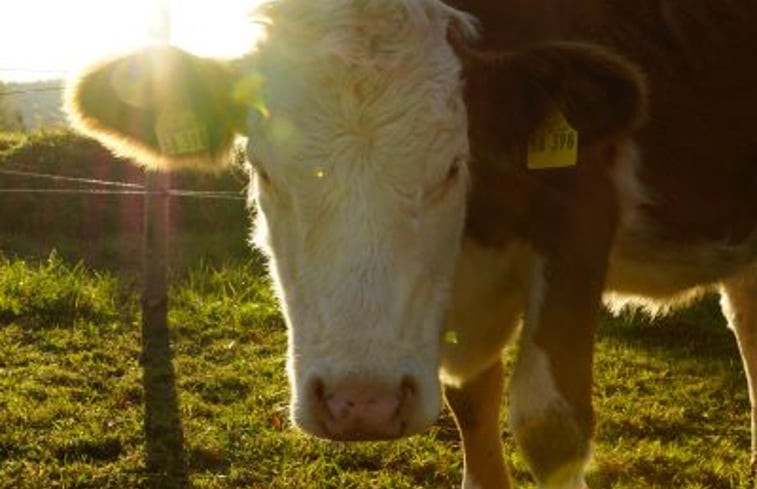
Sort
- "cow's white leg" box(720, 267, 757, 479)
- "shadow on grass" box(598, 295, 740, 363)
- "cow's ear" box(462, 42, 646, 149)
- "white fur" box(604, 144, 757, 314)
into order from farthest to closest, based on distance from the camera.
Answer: "shadow on grass" box(598, 295, 740, 363) → "cow's white leg" box(720, 267, 757, 479) → "white fur" box(604, 144, 757, 314) → "cow's ear" box(462, 42, 646, 149)

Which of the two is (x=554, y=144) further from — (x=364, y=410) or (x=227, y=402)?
(x=227, y=402)

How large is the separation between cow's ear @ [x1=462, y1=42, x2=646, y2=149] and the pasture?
4.62ft

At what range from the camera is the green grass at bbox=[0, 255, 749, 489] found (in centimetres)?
509

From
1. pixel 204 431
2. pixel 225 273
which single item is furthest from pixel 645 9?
pixel 225 273

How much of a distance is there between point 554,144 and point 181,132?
1.24 m

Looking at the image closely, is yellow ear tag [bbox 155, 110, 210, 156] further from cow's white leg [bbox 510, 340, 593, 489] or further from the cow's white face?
cow's white leg [bbox 510, 340, 593, 489]

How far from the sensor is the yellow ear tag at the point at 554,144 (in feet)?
11.5

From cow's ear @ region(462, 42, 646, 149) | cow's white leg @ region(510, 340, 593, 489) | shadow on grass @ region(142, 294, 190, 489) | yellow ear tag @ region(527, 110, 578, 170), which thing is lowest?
shadow on grass @ region(142, 294, 190, 489)

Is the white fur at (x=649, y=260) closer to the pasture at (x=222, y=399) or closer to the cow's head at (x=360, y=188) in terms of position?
the cow's head at (x=360, y=188)

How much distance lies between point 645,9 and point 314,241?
1.80 metres

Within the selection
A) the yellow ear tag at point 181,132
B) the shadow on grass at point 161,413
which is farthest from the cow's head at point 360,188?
the shadow on grass at point 161,413

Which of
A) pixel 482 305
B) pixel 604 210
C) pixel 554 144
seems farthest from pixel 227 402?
pixel 554 144

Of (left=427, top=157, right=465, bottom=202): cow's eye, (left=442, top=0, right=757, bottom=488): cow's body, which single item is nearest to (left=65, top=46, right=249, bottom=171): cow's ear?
(left=427, top=157, right=465, bottom=202): cow's eye

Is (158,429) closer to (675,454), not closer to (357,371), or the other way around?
(675,454)
